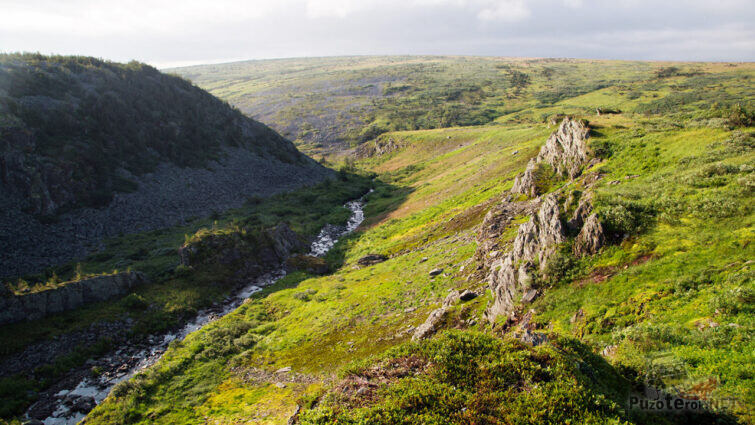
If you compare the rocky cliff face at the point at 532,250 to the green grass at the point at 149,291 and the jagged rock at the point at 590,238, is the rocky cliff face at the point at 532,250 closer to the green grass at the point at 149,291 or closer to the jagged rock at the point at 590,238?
the jagged rock at the point at 590,238

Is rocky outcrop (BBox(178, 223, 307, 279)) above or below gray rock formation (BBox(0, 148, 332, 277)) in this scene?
below

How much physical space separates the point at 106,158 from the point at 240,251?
42.1m

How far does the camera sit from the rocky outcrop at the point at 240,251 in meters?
45.1

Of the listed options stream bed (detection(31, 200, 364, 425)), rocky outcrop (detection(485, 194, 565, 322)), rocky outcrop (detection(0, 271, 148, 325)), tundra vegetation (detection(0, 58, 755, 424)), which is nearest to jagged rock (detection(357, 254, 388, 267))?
tundra vegetation (detection(0, 58, 755, 424))

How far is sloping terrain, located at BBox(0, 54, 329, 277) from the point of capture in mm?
49906

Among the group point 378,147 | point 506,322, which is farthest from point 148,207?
point 378,147

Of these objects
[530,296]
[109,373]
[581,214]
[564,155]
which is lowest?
[109,373]

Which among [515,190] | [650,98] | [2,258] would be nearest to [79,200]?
[2,258]

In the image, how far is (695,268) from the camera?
1430 centimetres

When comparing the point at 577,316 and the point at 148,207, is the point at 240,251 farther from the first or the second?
the point at 577,316

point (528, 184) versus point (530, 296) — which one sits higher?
point (528, 184)

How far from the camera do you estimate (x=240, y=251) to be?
48.0 meters

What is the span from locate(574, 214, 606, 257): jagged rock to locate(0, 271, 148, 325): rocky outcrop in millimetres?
43943

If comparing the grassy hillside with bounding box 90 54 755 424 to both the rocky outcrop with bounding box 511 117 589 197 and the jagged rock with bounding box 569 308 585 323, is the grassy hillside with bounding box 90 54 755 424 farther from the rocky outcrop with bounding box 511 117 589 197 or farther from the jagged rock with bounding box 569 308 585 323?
the rocky outcrop with bounding box 511 117 589 197
